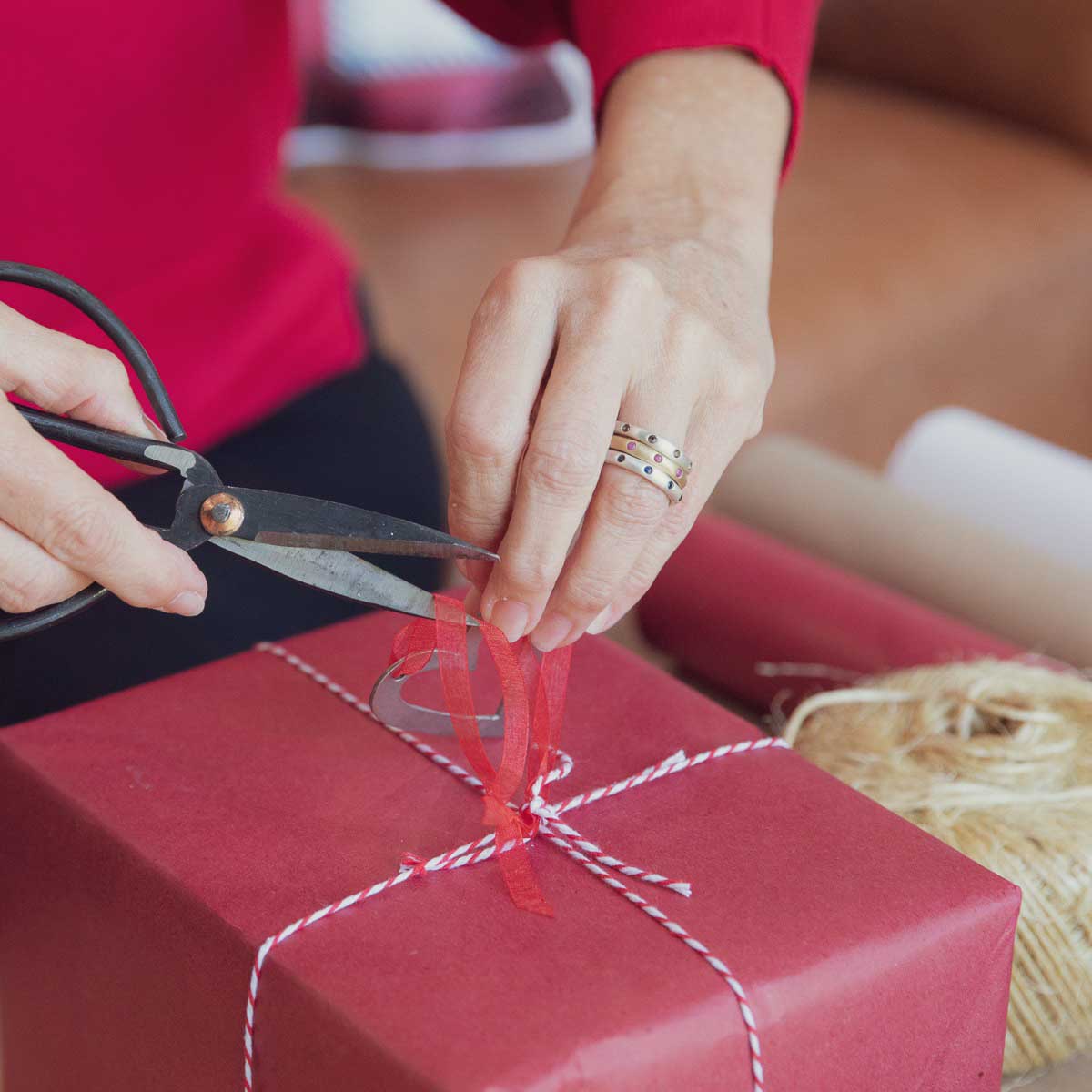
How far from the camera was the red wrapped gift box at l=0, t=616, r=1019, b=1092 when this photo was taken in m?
0.46

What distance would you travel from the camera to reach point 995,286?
5.37 feet

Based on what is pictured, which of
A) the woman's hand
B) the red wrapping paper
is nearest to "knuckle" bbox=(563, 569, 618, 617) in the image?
the woman's hand

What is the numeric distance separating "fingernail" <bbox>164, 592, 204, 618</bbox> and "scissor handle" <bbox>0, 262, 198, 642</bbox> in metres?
0.03

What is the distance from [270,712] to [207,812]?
8 cm

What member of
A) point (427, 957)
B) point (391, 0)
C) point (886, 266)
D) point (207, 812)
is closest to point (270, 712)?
point (207, 812)

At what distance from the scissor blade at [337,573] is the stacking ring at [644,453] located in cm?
10

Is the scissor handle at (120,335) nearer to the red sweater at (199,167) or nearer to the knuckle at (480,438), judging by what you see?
the knuckle at (480,438)

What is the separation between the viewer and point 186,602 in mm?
547

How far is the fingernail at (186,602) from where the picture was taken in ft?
1.78

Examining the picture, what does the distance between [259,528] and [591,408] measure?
5.6 inches

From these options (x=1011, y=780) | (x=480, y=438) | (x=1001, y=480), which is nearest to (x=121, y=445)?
(x=480, y=438)

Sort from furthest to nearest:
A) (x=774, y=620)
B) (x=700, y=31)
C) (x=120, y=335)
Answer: (x=774, y=620) < (x=700, y=31) < (x=120, y=335)

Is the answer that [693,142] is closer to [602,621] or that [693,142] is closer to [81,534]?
[602,621]

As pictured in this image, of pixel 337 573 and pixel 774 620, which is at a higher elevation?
pixel 337 573
